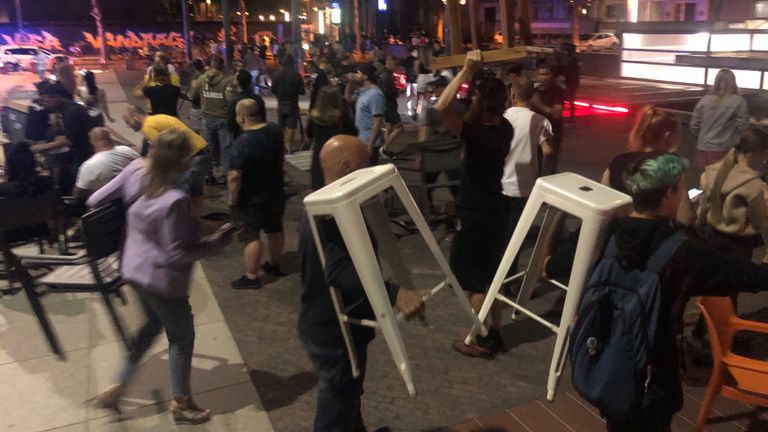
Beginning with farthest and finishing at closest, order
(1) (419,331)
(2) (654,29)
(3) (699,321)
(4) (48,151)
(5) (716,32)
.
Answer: (2) (654,29), (5) (716,32), (4) (48,151), (1) (419,331), (3) (699,321)

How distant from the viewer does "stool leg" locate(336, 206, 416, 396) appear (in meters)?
2.57

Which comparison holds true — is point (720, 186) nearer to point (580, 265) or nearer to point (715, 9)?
point (580, 265)

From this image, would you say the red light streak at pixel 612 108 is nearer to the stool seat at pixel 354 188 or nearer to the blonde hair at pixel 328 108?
the blonde hair at pixel 328 108

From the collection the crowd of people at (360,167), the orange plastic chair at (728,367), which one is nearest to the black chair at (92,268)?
the crowd of people at (360,167)

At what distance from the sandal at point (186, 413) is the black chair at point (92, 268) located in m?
0.51

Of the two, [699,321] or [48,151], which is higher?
[48,151]

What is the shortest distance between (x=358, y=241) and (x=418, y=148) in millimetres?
5001

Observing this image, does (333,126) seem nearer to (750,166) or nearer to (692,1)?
(750,166)

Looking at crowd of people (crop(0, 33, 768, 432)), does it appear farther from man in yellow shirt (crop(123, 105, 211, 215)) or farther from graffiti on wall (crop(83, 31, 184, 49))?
graffiti on wall (crop(83, 31, 184, 49))

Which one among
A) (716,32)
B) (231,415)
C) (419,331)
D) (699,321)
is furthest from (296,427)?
(716,32)

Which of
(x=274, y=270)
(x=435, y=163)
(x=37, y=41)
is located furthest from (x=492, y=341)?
(x=37, y=41)

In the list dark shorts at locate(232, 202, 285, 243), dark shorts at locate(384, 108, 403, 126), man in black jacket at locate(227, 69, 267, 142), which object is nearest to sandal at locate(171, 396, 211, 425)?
dark shorts at locate(232, 202, 285, 243)

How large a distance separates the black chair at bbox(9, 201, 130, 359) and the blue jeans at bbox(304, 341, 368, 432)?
1.66 m

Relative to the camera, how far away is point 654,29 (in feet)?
80.1
